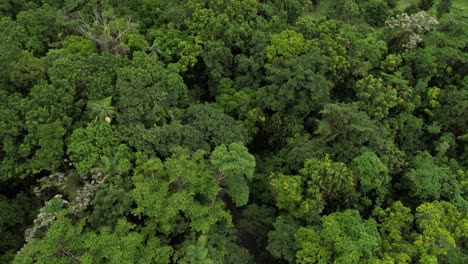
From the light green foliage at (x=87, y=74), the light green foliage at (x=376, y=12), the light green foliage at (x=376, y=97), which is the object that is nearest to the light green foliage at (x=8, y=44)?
the light green foliage at (x=87, y=74)

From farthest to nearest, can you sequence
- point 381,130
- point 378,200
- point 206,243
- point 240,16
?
point 240,16 < point 381,130 < point 378,200 < point 206,243

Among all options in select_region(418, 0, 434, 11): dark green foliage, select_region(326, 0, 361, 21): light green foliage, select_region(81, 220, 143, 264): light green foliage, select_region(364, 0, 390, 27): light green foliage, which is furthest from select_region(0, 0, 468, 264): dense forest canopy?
select_region(418, 0, 434, 11): dark green foliage

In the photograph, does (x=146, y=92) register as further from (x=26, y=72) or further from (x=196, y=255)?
(x=196, y=255)

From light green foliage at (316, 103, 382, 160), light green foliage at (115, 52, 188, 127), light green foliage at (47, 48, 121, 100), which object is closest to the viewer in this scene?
light green foliage at (115, 52, 188, 127)

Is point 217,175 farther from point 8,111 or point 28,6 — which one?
point 28,6

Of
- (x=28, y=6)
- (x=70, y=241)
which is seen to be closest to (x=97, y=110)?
(x=70, y=241)

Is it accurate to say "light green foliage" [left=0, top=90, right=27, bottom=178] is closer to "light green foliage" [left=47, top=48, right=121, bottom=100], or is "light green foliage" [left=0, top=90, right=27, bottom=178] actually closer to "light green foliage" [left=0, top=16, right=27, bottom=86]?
"light green foliage" [left=0, top=16, right=27, bottom=86]

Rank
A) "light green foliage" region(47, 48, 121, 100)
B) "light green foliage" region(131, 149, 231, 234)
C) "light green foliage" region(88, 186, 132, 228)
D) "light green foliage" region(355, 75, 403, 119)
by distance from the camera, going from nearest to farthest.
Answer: "light green foliage" region(131, 149, 231, 234) → "light green foliage" region(88, 186, 132, 228) → "light green foliage" region(47, 48, 121, 100) → "light green foliage" region(355, 75, 403, 119)
